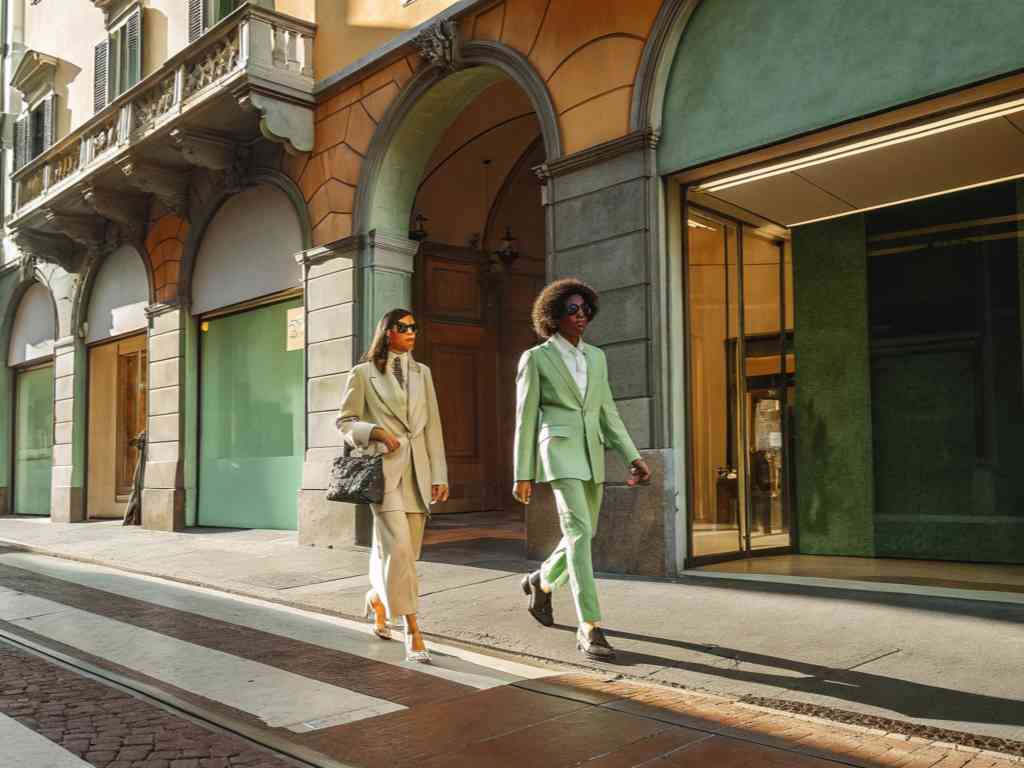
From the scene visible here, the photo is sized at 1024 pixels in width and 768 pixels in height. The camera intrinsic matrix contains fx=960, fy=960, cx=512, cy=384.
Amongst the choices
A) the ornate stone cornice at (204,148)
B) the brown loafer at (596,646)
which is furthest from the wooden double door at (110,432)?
the brown loafer at (596,646)

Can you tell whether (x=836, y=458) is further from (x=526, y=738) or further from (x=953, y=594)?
(x=526, y=738)

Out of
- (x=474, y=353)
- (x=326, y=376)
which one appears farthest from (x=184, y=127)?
(x=474, y=353)

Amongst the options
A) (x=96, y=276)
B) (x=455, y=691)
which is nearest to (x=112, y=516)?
(x=96, y=276)

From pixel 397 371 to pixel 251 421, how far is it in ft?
28.7

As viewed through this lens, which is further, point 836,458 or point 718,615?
point 836,458

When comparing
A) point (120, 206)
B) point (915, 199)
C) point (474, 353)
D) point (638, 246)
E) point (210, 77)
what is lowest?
point (474, 353)

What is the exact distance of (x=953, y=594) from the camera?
6621mm

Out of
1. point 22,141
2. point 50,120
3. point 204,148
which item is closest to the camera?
point 204,148

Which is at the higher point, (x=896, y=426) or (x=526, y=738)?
(x=896, y=426)

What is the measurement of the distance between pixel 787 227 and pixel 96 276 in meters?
13.2

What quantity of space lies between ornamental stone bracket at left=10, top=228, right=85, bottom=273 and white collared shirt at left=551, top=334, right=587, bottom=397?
15274 millimetres

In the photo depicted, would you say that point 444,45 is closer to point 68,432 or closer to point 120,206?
point 120,206

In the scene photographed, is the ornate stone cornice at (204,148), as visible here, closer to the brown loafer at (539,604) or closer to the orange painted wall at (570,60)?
the orange painted wall at (570,60)

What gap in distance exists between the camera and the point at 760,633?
18.7ft
